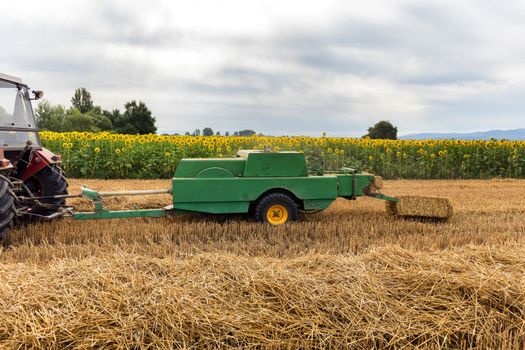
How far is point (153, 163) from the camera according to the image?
13320 mm

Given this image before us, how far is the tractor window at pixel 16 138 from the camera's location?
549 cm

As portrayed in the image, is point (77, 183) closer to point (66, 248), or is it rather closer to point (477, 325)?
point (66, 248)

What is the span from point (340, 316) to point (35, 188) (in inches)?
200

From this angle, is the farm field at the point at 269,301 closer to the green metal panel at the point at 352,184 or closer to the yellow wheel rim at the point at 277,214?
the yellow wheel rim at the point at 277,214

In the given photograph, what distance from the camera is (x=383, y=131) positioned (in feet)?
98.2

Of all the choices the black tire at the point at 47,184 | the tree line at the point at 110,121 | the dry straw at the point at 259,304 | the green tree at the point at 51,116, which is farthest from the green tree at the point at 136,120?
the dry straw at the point at 259,304

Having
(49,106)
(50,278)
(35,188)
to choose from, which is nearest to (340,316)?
(50,278)

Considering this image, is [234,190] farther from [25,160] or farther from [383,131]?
[383,131]

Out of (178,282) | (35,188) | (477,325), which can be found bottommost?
(477,325)

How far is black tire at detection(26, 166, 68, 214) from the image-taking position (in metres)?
6.19

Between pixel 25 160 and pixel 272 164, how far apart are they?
3.39m

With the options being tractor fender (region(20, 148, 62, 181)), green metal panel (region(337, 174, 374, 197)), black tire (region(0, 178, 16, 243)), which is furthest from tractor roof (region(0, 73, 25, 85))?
green metal panel (region(337, 174, 374, 197))

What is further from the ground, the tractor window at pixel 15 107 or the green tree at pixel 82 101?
the green tree at pixel 82 101

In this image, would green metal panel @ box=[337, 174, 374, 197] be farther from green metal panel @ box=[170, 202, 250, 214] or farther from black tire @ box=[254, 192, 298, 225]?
green metal panel @ box=[170, 202, 250, 214]
